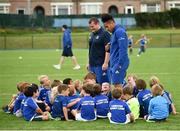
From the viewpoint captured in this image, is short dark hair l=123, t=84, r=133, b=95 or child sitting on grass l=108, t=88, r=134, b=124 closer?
child sitting on grass l=108, t=88, r=134, b=124

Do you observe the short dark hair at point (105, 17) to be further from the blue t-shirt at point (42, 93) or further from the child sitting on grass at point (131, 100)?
the blue t-shirt at point (42, 93)

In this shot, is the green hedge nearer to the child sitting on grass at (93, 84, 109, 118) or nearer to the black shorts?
the black shorts

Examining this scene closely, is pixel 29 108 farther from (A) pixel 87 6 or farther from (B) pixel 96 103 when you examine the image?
(A) pixel 87 6

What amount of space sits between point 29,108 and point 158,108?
2.56 meters

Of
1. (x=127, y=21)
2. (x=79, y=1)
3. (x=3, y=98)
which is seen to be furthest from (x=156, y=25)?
(x=3, y=98)

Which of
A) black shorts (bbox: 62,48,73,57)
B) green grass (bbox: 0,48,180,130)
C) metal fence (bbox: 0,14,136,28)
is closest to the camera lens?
green grass (bbox: 0,48,180,130)

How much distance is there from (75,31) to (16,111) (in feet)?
174

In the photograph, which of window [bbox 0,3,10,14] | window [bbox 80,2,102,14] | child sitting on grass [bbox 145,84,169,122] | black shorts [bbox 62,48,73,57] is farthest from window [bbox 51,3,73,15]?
child sitting on grass [bbox 145,84,169,122]

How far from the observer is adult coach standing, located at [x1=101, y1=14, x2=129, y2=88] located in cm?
1287

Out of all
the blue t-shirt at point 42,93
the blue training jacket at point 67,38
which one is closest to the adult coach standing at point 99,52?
the blue t-shirt at point 42,93

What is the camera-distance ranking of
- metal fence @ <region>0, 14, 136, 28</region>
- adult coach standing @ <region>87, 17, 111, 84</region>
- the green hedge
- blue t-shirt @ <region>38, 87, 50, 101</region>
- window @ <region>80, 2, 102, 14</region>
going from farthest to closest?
window @ <region>80, 2, 102, 14</region>
the green hedge
metal fence @ <region>0, 14, 136, 28</region>
adult coach standing @ <region>87, 17, 111, 84</region>
blue t-shirt @ <region>38, 87, 50, 101</region>

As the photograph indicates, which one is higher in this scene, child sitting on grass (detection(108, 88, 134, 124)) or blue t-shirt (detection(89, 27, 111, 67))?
blue t-shirt (detection(89, 27, 111, 67))

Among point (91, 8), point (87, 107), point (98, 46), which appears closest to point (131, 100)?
point (87, 107)

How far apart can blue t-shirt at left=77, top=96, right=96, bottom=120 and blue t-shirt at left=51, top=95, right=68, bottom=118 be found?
1.18 feet
